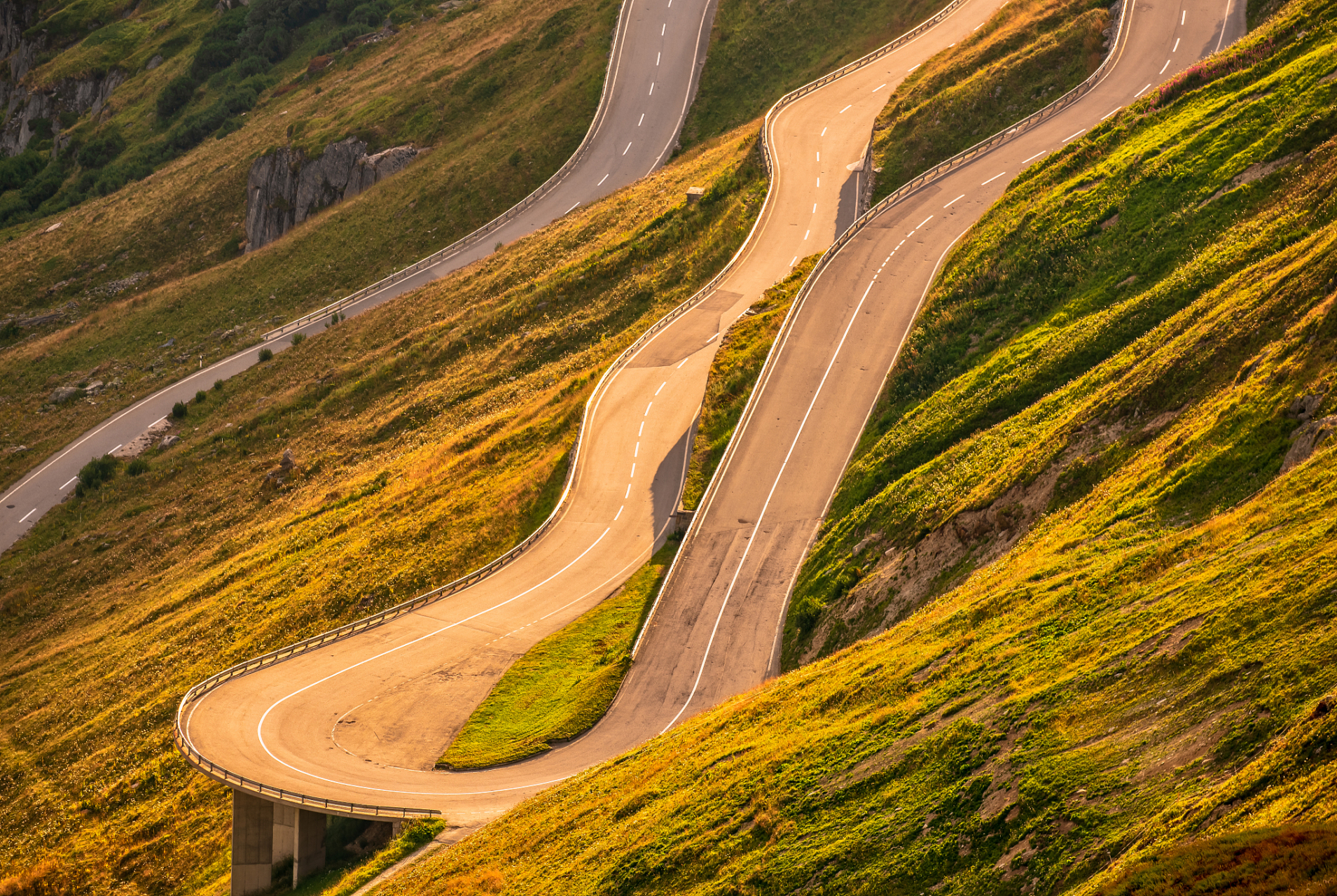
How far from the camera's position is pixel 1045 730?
1673 centimetres

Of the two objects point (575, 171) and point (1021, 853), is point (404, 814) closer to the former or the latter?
point (1021, 853)

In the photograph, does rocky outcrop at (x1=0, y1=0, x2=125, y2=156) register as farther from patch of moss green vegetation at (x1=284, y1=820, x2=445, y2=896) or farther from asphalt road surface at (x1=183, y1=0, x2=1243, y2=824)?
patch of moss green vegetation at (x1=284, y1=820, x2=445, y2=896)

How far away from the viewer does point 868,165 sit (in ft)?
188

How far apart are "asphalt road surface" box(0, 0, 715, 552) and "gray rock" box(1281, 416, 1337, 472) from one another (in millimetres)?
60039

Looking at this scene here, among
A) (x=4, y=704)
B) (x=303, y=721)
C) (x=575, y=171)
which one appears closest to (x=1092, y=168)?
(x=303, y=721)

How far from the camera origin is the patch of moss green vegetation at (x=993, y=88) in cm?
5431

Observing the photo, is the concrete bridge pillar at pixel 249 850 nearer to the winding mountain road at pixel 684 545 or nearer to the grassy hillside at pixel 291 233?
the winding mountain road at pixel 684 545

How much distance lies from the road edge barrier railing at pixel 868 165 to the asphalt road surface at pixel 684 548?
11.0 inches

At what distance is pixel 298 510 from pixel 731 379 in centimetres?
2505

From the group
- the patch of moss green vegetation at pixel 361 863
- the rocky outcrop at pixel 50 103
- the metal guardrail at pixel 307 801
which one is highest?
the rocky outcrop at pixel 50 103

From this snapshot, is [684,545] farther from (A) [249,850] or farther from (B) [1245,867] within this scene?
(B) [1245,867]

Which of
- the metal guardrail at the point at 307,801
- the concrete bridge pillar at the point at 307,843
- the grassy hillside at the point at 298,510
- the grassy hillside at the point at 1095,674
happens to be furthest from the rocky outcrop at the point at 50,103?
the grassy hillside at the point at 1095,674

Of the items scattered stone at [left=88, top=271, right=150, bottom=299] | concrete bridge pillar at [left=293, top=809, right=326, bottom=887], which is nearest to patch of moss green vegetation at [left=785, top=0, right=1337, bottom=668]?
concrete bridge pillar at [left=293, top=809, right=326, bottom=887]

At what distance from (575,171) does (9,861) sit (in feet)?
190
